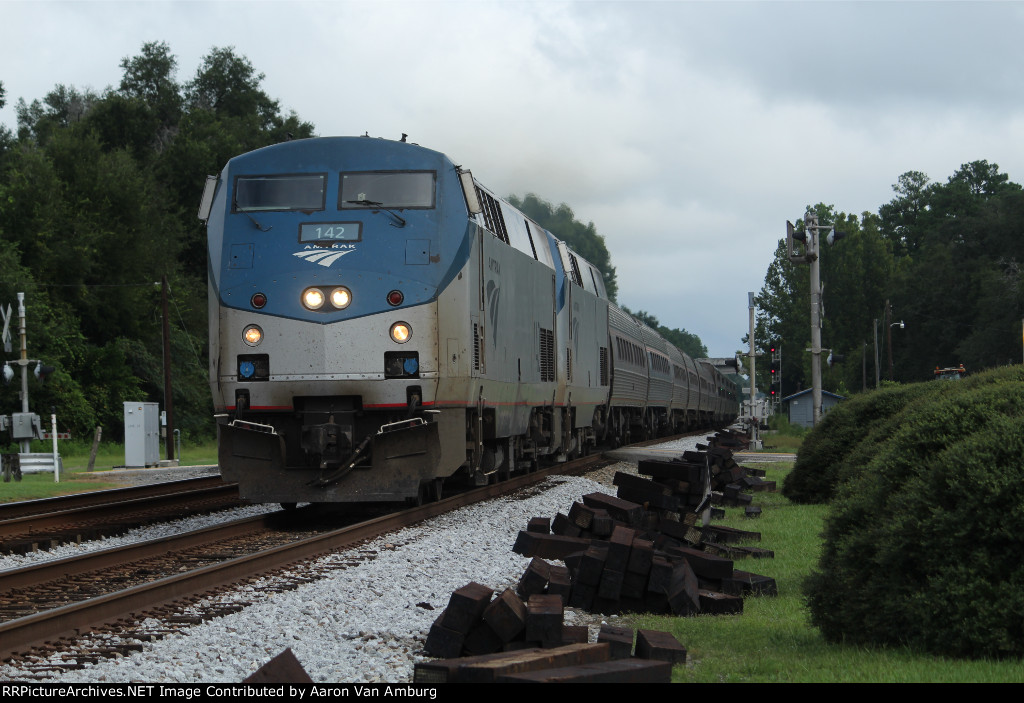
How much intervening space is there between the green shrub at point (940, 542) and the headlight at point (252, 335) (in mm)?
6982

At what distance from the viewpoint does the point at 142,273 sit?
5094 centimetres

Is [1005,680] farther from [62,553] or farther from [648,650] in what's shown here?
[62,553]

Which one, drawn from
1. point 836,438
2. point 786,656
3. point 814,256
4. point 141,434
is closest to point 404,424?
point 786,656

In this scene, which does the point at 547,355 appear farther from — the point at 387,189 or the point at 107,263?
the point at 107,263

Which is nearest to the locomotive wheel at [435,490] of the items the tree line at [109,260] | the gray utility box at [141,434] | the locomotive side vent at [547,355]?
the locomotive side vent at [547,355]

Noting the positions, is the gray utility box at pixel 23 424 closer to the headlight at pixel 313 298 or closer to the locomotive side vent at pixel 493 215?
the locomotive side vent at pixel 493 215

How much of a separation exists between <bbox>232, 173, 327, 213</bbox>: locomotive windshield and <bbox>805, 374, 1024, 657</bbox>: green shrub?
7550mm

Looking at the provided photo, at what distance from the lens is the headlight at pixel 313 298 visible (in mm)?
11914

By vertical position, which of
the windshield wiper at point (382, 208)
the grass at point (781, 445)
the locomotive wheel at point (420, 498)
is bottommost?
the grass at point (781, 445)

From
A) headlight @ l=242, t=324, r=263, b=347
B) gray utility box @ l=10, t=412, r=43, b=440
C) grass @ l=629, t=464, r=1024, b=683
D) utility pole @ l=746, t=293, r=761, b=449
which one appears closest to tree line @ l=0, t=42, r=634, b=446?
gray utility box @ l=10, t=412, r=43, b=440

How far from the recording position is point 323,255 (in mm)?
12109

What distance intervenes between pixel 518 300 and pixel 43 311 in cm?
3344

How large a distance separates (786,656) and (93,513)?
1032 centimetres
